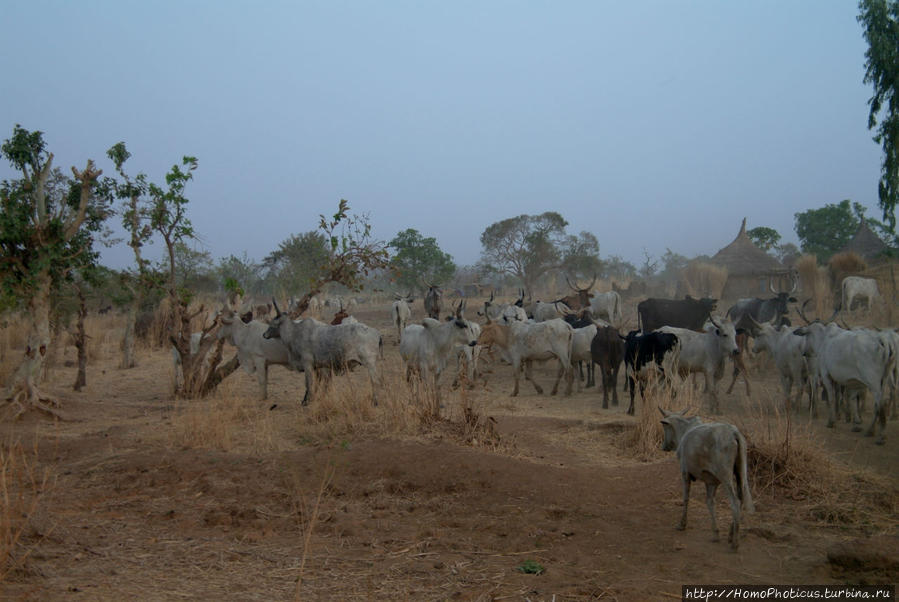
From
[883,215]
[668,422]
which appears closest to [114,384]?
[668,422]

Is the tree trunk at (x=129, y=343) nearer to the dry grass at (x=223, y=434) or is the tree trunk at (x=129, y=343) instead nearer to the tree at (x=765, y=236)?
the dry grass at (x=223, y=434)

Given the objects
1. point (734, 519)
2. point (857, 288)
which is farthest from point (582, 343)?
point (857, 288)

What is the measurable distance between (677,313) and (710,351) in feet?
20.7

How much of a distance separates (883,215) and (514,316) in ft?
34.6

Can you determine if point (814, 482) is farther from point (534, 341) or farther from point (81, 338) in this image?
point (81, 338)

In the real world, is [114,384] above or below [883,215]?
below

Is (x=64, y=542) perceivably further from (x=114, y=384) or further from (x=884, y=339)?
(x=114, y=384)

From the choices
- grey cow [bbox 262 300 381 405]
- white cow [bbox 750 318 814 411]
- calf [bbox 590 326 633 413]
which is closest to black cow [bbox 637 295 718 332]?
white cow [bbox 750 318 814 411]

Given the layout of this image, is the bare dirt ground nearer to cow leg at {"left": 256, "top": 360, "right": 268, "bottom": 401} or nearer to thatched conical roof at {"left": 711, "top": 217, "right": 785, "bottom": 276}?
cow leg at {"left": 256, "top": 360, "right": 268, "bottom": 401}

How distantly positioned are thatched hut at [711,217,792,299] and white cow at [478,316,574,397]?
1542cm

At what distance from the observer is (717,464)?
16.9 feet

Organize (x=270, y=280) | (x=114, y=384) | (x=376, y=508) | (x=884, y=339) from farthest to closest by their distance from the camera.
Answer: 1. (x=270, y=280)
2. (x=114, y=384)
3. (x=884, y=339)
4. (x=376, y=508)

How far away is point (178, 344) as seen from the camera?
1181 cm

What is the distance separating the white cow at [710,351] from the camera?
1067cm
